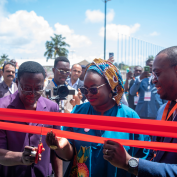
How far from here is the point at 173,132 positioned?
1298 millimetres

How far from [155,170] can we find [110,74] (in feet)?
3.42

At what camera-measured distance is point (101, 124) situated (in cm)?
141

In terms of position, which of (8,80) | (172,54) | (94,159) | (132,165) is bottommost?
(94,159)

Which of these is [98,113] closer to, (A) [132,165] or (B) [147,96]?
(A) [132,165]

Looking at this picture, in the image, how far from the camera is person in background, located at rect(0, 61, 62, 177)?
1.53 meters

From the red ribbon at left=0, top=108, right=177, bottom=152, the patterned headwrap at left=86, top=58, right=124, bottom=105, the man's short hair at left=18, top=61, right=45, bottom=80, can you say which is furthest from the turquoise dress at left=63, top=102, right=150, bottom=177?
the man's short hair at left=18, top=61, right=45, bottom=80

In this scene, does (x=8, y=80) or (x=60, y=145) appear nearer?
(x=60, y=145)

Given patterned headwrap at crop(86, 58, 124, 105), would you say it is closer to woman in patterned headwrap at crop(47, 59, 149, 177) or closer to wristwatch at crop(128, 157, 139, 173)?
woman in patterned headwrap at crop(47, 59, 149, 177)

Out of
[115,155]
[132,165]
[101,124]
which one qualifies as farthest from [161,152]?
[101,124]

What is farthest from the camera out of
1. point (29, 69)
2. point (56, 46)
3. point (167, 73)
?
point (56, 46)

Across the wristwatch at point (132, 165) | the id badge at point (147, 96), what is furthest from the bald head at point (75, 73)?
the wristwatch at point (132, 165)

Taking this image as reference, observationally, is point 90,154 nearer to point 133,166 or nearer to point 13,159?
point 133,166

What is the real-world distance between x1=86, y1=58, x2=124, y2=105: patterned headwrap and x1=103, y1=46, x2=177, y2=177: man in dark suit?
1.41ft

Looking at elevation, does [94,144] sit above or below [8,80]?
below
